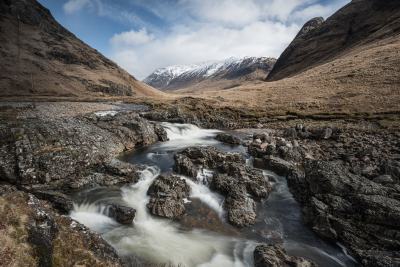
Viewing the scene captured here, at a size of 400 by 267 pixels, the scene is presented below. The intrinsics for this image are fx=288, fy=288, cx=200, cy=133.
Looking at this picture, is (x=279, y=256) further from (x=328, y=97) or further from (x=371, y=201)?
(x=328, y=97)

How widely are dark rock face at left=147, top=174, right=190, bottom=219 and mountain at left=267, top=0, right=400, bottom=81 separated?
101 meters

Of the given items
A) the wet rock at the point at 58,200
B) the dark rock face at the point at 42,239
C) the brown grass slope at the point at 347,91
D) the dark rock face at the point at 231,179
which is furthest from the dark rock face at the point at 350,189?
the brown grass slope at the point at 347,91

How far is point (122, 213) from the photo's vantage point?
14656 mm

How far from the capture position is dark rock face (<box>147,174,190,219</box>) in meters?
15.7

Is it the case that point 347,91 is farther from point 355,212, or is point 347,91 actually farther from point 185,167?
point 355,212

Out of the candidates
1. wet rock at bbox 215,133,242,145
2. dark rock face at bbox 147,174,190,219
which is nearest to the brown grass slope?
wet rock at bbox 215,133,242,145

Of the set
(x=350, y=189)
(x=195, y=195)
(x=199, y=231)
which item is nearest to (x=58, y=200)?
(x=199, y=231)

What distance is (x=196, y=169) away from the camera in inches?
802

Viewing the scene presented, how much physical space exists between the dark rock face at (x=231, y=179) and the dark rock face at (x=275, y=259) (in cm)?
323

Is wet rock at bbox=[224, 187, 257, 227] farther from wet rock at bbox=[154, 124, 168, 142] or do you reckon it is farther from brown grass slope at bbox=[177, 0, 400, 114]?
brown grass slope at bbox=[177, 0, 400, 114]

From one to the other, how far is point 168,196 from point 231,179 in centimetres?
449

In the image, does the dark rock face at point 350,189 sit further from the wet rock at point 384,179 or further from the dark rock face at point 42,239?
the dark rock face at point 42,239

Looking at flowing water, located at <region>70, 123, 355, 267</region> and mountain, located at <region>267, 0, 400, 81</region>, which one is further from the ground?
mountain, located at <region>267, 0, 400, 81</region>

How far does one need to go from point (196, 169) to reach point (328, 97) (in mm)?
39944
